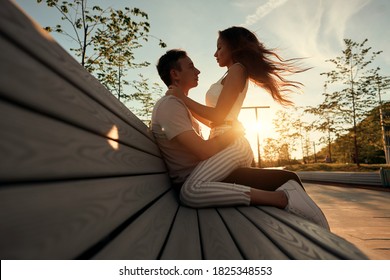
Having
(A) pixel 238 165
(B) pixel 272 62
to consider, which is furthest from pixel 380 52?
(A) pixel 238 165

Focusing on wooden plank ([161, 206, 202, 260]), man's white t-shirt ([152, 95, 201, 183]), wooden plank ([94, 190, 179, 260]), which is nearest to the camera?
wooden plank ([94, 190, 179, 260])

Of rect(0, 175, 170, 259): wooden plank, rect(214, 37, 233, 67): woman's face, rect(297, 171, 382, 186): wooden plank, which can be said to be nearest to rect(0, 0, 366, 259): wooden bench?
rect(0, 175, 170, 259): wooden plank

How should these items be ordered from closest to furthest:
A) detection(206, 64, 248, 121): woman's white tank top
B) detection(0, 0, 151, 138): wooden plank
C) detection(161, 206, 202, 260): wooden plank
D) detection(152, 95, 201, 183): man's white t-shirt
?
detection(0, 0, 151, 138): wooden plank
detection(161, 206, 202, 260): wooden plank
detection(152, 95, 201, 183): man's white t-shirt
detection(206, 64, 248, 121): woman's white tank top

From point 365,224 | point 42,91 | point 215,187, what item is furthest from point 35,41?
point 365,224

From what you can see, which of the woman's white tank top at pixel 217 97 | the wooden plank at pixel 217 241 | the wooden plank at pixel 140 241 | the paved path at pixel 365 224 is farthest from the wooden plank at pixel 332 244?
the woman's white tank top at pixel 217 97

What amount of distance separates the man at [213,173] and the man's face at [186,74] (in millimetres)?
782

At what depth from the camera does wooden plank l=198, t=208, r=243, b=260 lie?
37.0 inches

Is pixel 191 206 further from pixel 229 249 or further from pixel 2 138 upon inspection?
pixel 2 138

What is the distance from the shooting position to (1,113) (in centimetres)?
49

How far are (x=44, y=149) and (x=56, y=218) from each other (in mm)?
165

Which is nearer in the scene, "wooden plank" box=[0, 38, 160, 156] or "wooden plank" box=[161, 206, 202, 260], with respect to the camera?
"wooden plank" box=[0, 38, 160, 156]

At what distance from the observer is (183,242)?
1.06 meters

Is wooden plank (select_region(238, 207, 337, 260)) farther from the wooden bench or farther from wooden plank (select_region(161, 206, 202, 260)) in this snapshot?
wooden plank (select_region(161, 206, 202, 260))
